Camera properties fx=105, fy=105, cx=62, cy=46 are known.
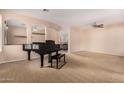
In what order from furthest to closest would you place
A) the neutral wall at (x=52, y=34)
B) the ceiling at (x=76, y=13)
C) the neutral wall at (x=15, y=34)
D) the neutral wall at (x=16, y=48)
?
1. the neutral wall at (x=52, y=34)
2. the neutral wall at (x=15, y=34)
3. the neutral wall at (x=16, y=48)
4. the ceiling at (x=76, y=13)

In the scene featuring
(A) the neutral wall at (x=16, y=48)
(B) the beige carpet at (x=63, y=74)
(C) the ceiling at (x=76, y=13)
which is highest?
(C) the ceiling at (x=76, y=13)

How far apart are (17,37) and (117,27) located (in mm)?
6730

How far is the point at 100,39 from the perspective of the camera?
904 cm

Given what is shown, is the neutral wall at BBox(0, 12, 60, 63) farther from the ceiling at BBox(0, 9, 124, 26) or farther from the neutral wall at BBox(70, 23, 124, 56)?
the neutral wall at BBox(70, 23, 124, 56)

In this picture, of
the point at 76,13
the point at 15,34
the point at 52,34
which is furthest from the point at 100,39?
the point at 15,34

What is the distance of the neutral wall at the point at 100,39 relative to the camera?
7.51 metres

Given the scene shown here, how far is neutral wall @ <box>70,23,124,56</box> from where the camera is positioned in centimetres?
751

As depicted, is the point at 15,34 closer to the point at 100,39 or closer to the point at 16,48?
the point at 16,48

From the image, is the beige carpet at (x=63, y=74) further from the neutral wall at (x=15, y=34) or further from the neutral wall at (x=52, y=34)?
the neutral wall at (x=52, y=34)

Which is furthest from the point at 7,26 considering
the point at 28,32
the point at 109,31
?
the point at 109,31

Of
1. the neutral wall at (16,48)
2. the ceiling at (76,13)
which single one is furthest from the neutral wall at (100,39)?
the neutral wall at (16,48)

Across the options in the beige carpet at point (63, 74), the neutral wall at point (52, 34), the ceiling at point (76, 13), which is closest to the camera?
the beige carpet at point (63, 74)

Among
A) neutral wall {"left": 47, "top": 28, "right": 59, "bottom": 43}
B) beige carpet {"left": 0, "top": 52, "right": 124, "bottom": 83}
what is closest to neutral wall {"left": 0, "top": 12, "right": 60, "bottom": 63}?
neutral wall {"left": 47, "top": 28, "right": 59, "bottom": 43}
